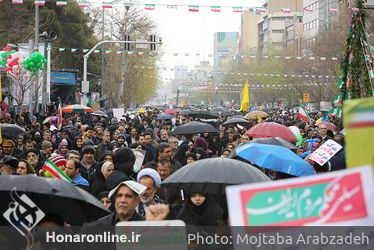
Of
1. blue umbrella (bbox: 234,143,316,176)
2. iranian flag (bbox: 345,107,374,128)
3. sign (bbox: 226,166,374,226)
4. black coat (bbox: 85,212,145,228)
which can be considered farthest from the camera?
blue umbrella (bbox: 234,143,316,176)

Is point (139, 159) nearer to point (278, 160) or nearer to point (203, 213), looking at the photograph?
point (278, 160)

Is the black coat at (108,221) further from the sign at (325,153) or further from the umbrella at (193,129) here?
the umbrella at (193,129)

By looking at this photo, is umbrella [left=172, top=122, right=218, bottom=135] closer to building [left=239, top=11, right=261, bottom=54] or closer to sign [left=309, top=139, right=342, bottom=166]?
sign [left=309, top=139, right=342, bottom=166]

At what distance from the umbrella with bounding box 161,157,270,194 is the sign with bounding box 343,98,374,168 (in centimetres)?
435

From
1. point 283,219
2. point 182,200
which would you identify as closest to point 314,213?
point 283,219

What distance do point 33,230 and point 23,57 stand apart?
22.2 meters

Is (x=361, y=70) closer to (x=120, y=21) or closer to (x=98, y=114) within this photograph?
(x=98, y=114)

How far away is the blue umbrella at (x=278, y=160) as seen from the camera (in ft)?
31.1

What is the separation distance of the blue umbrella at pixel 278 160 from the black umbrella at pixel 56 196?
11.2 ft

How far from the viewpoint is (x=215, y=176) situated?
7.55m

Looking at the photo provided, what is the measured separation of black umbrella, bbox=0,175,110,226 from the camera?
18.8 feet

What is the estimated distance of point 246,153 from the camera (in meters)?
10.2

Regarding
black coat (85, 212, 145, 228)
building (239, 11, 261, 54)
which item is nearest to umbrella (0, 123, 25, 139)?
black coat (85, 212, 145, 228)

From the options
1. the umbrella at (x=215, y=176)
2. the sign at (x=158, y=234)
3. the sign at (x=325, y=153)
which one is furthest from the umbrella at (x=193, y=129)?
the sign at (x=158, y=234)
